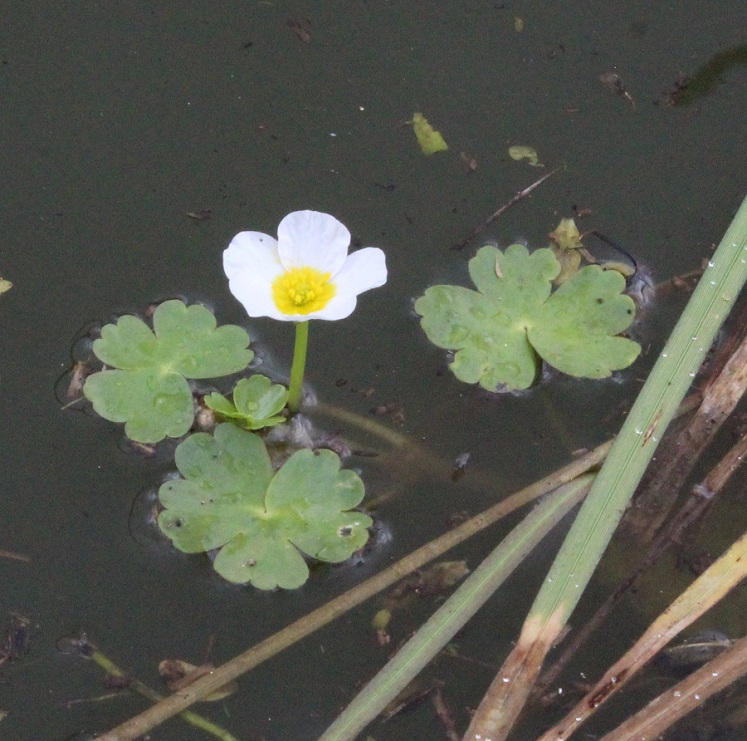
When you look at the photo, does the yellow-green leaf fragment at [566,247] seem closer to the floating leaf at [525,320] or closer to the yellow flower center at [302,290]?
the floating leaf at [525,320]

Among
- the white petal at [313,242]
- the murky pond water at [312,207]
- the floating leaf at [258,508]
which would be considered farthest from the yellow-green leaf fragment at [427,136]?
the floating leaf at [258,508]

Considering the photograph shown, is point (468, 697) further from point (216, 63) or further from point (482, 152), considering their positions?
point (216, 63)

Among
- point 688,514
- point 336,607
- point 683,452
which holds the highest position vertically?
point 683,452

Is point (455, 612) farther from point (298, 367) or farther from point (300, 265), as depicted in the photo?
point (300, 265)

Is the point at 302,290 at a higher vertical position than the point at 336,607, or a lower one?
higher

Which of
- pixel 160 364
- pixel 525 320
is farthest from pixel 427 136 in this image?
pixel 160 364

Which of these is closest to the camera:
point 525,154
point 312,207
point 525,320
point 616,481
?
point 616,481

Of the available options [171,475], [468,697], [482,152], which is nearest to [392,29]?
[482,152]
